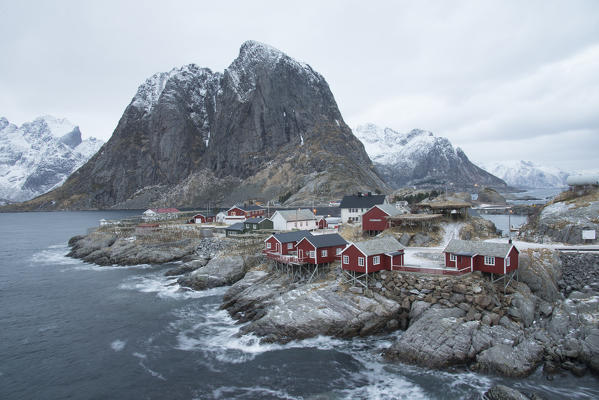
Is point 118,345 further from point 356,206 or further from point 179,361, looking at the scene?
point 356,206

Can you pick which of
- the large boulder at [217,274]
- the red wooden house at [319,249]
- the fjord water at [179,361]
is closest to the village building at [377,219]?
the red wooden house at [319,249]

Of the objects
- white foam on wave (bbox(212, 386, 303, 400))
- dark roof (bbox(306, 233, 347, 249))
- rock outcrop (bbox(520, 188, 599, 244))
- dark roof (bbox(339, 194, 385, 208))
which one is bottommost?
white foam on wave (bbox(212, 386, 303, 400))

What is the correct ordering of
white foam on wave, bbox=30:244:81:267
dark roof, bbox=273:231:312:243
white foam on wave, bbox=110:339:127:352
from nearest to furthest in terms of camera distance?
white foam on wave, bbox=110:339:127:352
dark roof, bbox=273:231:312:243
white foam on wave, bbox=30:244:81:267

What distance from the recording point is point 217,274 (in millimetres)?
51938

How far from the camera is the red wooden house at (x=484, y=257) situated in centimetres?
3403

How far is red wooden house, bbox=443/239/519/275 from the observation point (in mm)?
34031

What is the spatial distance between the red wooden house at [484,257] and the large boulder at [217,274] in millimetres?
29465

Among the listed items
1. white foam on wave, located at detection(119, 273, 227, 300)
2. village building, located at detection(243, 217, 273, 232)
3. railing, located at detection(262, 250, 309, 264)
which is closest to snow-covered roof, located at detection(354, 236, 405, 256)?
railing, located at detection(262, 250, 309, 264)

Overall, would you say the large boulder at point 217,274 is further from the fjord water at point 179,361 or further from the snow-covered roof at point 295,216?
the snow-covered roof at point 295,216

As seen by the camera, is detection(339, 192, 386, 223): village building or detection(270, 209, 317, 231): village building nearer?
detection(270, 209, 317, 231): village building

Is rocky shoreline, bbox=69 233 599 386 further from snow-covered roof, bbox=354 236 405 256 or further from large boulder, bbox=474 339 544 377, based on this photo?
snow-covered roof, bbox=354 236 405 256

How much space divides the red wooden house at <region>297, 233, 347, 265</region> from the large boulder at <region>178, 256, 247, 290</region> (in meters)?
12.9

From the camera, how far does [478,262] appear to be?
35.3m

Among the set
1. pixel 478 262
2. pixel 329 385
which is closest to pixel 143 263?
pixel 329 385
